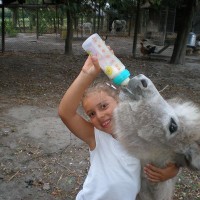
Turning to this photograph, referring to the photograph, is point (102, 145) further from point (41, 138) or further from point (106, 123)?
point (41, 138)

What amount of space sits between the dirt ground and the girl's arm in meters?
0.35

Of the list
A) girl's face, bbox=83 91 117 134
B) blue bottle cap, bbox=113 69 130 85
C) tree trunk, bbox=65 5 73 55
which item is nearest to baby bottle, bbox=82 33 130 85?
blue bottle cap, bbox=113 69 130 85

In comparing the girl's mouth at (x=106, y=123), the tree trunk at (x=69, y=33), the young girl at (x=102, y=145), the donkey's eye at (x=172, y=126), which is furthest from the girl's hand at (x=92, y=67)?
the tree trunk at (x=69, y=33)

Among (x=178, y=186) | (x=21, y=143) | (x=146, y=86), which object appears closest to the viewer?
(x=146, y=86)

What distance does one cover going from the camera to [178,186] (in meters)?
3.15

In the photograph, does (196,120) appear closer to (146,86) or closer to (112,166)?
(146,86)

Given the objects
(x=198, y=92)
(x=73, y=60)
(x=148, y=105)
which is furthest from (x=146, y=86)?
(x=73, y=60)

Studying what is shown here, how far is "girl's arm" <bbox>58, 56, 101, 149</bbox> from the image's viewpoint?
4.85ft

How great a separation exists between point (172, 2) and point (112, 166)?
10581mm

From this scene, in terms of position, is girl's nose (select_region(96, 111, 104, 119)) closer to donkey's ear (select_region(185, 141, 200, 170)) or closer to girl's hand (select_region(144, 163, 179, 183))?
girl's hand (select_region(144, 163, 179, 183))

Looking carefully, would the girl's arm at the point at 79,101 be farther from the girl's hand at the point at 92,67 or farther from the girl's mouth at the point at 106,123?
the girl's mouth at the point at 106,123

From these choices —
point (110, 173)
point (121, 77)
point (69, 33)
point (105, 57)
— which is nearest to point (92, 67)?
point (105, 57)

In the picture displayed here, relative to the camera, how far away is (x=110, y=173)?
59.1 inches

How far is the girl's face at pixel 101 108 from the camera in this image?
1.46 meters
